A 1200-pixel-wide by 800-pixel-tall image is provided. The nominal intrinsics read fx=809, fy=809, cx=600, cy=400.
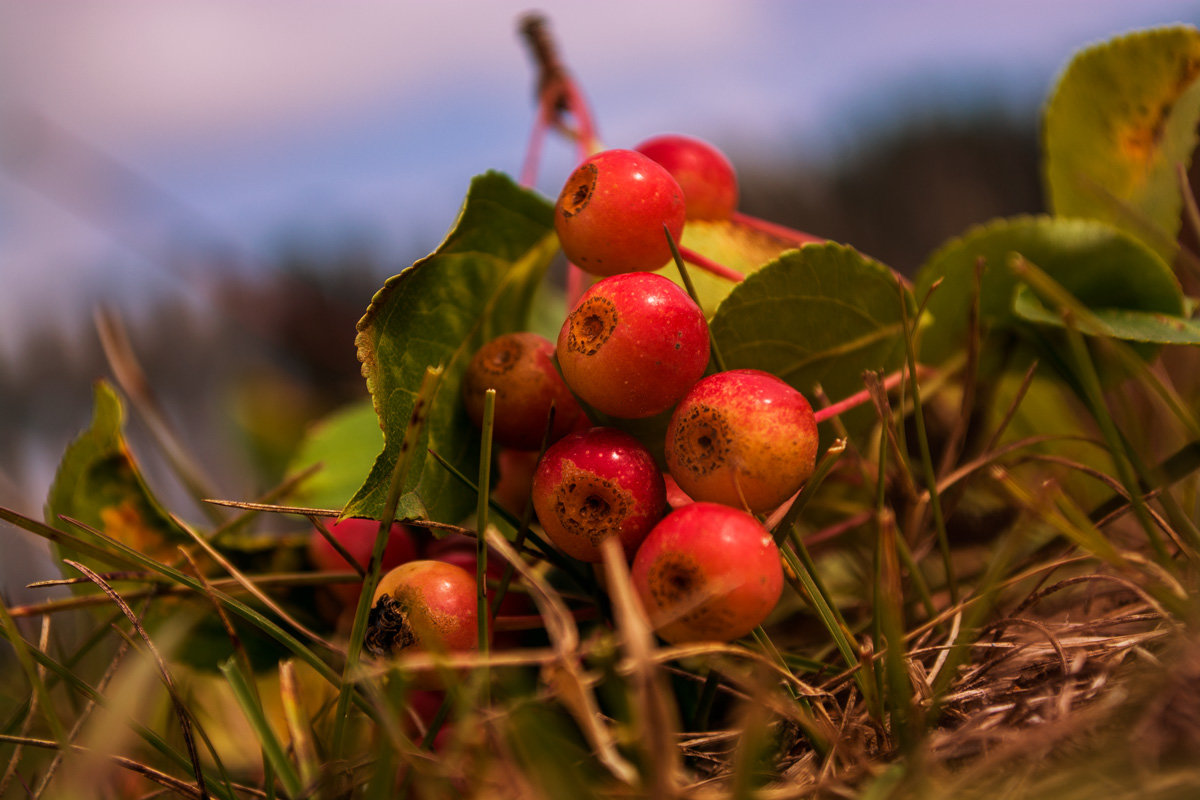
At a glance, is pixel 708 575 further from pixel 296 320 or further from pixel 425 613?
pixel 296 320

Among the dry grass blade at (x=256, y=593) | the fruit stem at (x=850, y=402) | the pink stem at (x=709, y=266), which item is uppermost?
the pink stem at (x=709, y=266)

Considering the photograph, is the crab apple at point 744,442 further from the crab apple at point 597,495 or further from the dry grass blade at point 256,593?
the dry grass blade at point 256,593

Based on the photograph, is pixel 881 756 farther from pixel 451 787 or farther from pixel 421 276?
pixel 421 276

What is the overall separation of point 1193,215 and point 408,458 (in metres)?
0.40

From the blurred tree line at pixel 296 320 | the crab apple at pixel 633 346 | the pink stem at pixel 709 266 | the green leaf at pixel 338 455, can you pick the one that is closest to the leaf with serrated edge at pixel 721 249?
the pink stem at pixel 709 266

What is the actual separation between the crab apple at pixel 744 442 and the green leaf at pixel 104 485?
0.98 feet

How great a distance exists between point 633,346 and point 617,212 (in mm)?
76

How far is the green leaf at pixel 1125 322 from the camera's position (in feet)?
1.19

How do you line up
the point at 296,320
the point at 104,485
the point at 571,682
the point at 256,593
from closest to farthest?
the point at 571,682 < the point at 256,593 < the point at 104,485 < the point at 296,320

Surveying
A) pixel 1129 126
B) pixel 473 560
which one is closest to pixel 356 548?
pixel 473 560

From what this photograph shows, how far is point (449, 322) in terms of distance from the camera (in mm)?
373

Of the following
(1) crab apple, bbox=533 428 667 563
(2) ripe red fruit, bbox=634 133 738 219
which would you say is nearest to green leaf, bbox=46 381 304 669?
(1) crab apple, bbox=533 428 667 563

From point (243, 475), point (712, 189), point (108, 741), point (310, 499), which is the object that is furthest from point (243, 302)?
point (108, 741)

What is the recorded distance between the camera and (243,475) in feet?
3.55
